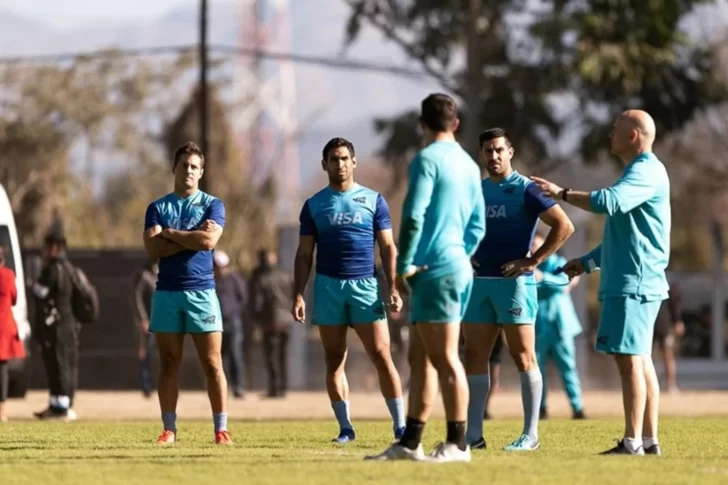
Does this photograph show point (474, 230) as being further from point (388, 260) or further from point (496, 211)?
point (388, 260)

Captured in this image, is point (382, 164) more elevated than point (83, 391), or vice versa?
point (382, 164)

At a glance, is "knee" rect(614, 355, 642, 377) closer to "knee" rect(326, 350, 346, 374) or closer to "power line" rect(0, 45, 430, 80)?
"knee" rect(326, 350, 346, 374)

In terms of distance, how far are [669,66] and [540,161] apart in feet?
12.2

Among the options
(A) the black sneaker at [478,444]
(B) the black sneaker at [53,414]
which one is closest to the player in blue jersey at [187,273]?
(A) the black sneaker at [478,444]

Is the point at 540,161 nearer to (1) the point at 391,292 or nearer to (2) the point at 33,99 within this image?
(2) the point at 33,99

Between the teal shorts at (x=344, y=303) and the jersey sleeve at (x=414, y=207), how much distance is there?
2805mm

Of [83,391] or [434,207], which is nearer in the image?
[434,207]

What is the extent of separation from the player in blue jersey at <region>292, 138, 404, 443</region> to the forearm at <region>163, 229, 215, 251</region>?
2.31 feet

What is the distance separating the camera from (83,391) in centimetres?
3003

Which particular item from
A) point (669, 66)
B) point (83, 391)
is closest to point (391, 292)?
point (83, 391)

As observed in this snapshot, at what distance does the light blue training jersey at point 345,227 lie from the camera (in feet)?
45.8

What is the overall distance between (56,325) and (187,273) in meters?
7.11

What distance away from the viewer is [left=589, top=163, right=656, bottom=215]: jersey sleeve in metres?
11.9

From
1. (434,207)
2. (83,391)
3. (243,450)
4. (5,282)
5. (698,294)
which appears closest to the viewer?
(434,207)
